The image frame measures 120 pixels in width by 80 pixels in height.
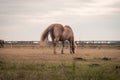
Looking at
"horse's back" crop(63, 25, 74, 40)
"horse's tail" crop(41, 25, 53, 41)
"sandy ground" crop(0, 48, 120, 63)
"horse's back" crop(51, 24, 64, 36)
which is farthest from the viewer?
"horse's back" crop(63, 25, 74, 40)

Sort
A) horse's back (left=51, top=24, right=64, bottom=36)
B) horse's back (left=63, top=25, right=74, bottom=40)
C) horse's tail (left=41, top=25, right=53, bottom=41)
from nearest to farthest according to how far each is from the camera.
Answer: horse's back (left=51, top=24, right=64, bottom=36), horse's tail (left=41, top=25, right=53, bottom=41), horse's back (left=63, top=25, right=74, bottom=40)

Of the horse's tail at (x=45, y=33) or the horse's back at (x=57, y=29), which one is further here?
the horse's tail at (x=45, y=33)

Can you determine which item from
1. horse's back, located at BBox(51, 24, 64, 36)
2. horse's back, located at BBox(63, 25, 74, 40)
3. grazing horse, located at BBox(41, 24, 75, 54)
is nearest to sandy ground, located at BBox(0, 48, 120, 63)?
grazing horse, located at BBox(41, 24, 75, 54)

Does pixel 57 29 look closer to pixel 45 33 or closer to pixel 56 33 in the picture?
pixel 56 33

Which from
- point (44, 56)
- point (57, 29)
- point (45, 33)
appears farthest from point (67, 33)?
point (44, 56)

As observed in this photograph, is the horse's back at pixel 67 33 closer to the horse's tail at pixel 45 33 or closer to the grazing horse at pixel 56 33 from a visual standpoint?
the grazing horse at pixel 56 33

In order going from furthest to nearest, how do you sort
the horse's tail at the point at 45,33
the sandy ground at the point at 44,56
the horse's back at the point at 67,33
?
the horse's back at the point at 67,33, the horse's tail at the point at 45,33, the sandy ground at the point at 44,56

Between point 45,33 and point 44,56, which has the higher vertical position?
point 45,33

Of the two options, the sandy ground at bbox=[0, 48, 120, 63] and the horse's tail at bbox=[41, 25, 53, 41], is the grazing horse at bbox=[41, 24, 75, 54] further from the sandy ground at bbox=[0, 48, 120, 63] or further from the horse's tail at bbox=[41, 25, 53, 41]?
the sandy ground at bbox=[0, 48, 120, 63]

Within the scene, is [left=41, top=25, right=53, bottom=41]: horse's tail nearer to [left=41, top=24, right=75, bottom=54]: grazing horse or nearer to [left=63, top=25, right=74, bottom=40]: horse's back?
[left=41, top=24, right=75, bottom=54]: grazing horse

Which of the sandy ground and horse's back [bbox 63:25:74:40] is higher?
horse's back [bbox 63:25:74:40]

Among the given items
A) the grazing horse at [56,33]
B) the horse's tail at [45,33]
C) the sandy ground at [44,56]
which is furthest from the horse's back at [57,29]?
the sandy ground at [44,56]

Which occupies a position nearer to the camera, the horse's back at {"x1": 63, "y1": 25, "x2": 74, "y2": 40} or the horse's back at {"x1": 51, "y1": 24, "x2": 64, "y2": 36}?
the horse's back at {"x1": 51, "y1": 24, "x2": 64, "y2": 36}

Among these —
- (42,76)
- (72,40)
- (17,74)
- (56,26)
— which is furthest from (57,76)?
(72,40)
